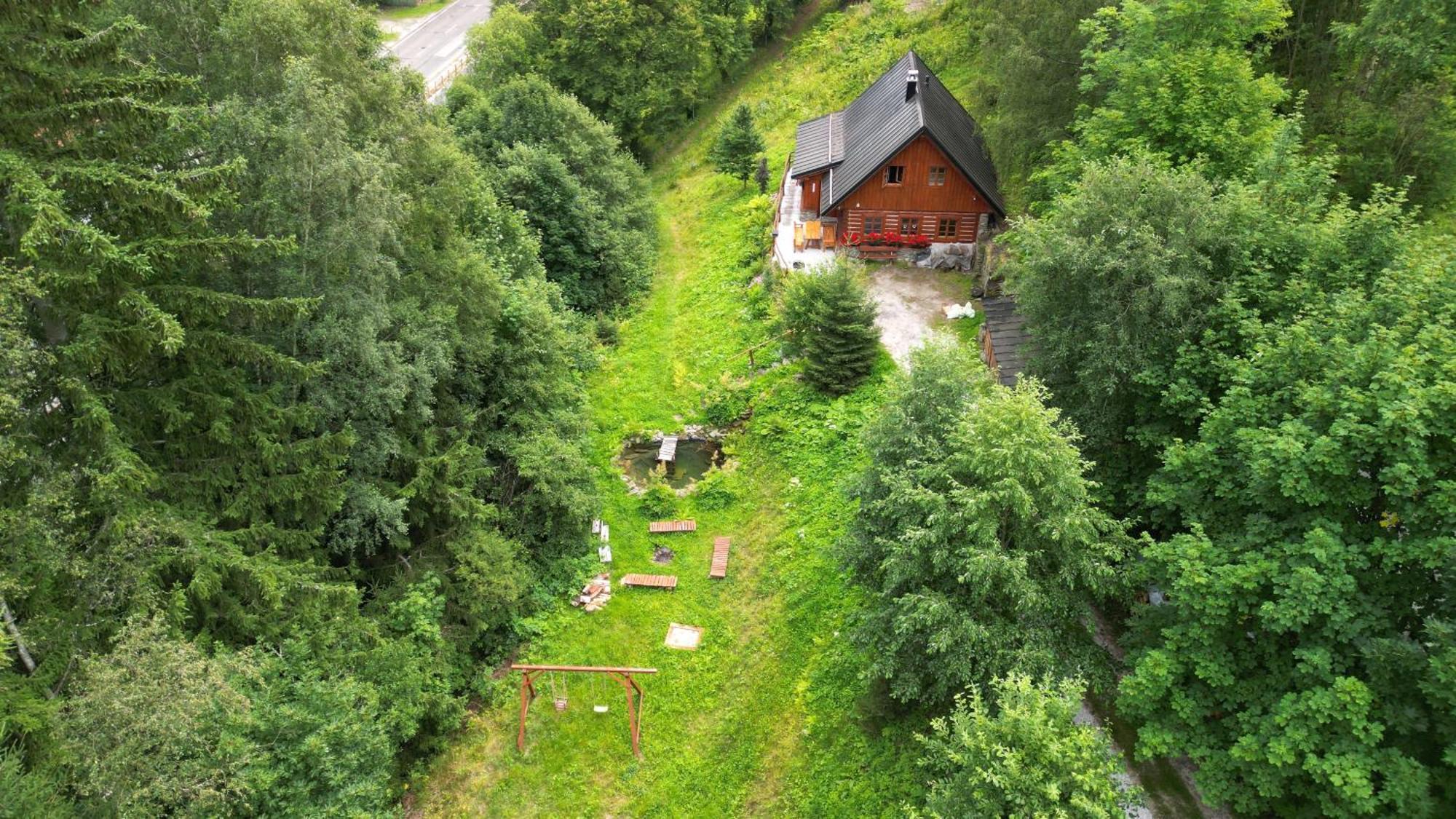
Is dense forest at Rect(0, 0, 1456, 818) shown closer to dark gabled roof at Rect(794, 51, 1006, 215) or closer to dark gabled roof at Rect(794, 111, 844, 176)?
dark gabled roof at Rect(794, 51, 1006, 215)

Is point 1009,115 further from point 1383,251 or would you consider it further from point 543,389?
point 543,389

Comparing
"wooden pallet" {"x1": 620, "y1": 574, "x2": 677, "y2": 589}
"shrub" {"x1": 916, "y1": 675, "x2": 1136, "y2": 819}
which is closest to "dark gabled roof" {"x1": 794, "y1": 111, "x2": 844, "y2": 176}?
"wooden pallet" {"x1": 620, "y1": 574, "x2": 677, "y2": 589}

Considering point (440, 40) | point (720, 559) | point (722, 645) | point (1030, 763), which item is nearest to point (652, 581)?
point (720, 559)

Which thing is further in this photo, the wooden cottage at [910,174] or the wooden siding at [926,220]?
the wooden siding at [926,220]

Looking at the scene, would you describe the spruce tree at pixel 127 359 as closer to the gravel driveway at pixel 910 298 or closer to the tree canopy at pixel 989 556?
the tree canopy at pixel 989 556

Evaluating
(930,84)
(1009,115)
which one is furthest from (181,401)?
(930,84)

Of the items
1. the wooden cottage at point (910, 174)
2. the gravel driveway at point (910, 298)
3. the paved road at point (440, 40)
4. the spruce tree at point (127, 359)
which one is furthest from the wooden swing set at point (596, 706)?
the paved road at point (440, 40)
